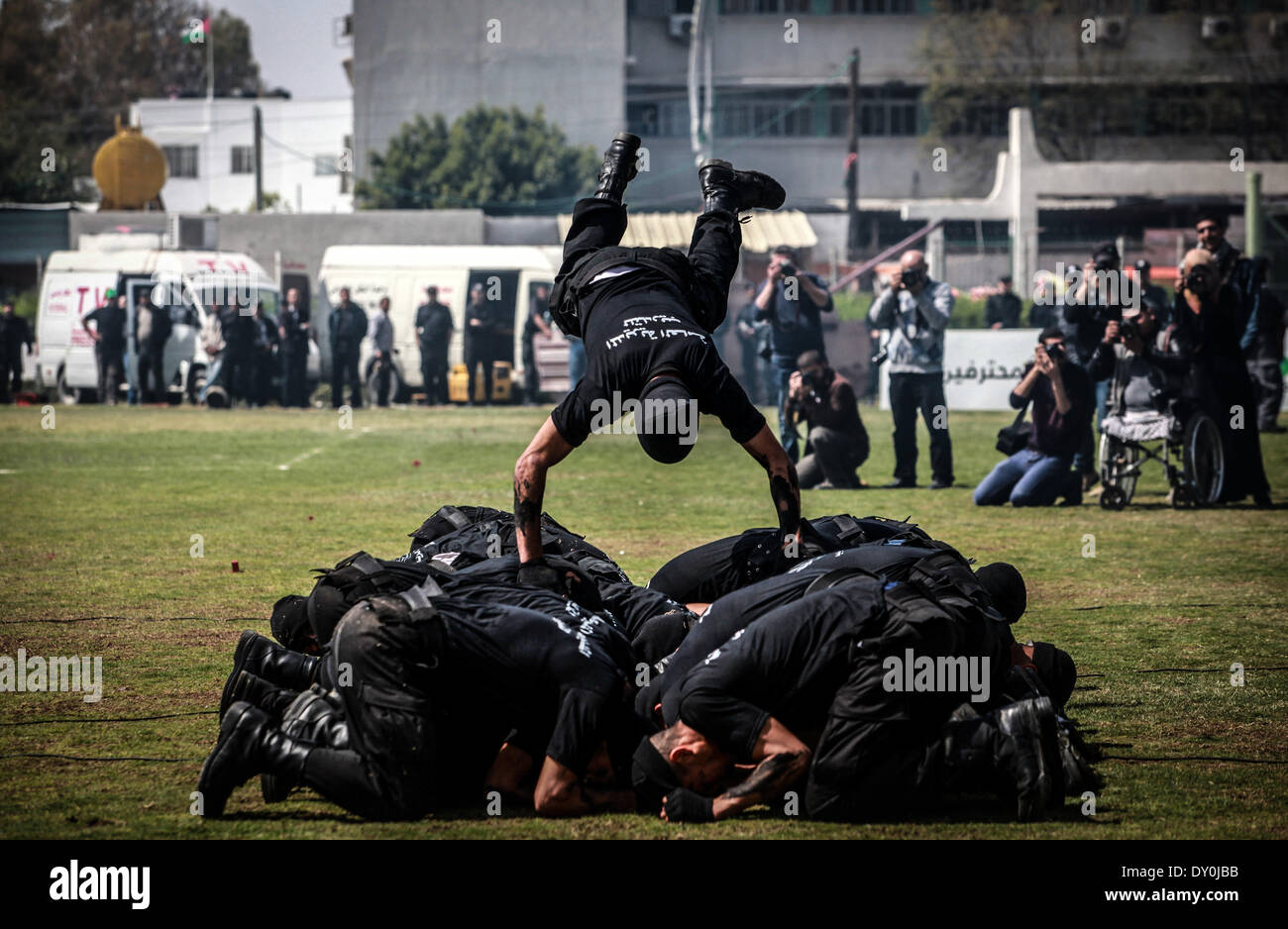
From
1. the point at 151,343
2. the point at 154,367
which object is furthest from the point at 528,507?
the point at 154,367

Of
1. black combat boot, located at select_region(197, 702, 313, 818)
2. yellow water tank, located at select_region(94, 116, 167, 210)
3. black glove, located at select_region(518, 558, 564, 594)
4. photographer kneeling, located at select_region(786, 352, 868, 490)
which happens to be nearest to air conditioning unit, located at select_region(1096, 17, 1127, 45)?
yellow water tank, located at select_region(94, 116, 167, 210)

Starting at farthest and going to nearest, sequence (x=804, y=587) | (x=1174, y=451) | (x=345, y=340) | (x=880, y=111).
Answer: (x=880, y=111) → (x=345, y=340) → (x=1174, y=451) → (x=804, y=587)

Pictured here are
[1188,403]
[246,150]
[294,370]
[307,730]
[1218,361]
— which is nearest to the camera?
[307,730]

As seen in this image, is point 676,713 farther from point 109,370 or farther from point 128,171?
point 128,171

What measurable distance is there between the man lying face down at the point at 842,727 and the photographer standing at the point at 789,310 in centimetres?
1098

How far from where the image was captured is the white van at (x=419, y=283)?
30.0 meters

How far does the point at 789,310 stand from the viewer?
16.8 m

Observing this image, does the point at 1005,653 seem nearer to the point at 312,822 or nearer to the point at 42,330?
the point at 312,822

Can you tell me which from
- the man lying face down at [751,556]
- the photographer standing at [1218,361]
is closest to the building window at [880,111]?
the photographer standing at [1218,361]

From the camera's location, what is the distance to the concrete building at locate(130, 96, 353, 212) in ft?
228

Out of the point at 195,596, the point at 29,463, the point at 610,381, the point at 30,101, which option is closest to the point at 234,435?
the point at 29,463

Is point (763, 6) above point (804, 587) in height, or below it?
above

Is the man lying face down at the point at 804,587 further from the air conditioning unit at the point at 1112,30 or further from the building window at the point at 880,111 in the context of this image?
the air conditioning unit at the point at 1112,30

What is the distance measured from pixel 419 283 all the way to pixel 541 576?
24795mm
